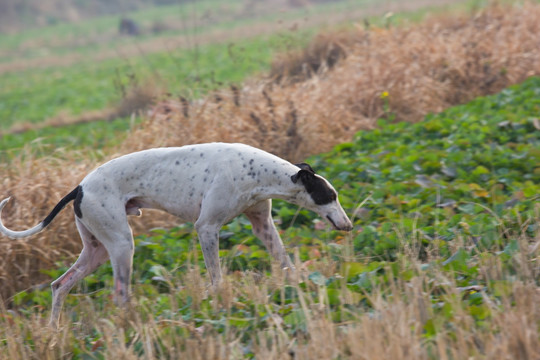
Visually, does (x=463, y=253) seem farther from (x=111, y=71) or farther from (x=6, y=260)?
(x=111, y=71)

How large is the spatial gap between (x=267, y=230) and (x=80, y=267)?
1.37 meters

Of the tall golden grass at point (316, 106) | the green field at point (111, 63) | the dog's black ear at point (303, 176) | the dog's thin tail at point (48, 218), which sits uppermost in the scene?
the dog's black ear at point (303, 176)

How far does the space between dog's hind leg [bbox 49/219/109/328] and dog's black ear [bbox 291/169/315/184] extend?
150 centimetres

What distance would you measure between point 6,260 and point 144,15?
4055cm

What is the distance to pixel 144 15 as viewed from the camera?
148ft

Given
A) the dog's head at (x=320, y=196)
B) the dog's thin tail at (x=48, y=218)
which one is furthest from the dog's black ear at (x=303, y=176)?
the dog's thin tail at (x=48, y=218)

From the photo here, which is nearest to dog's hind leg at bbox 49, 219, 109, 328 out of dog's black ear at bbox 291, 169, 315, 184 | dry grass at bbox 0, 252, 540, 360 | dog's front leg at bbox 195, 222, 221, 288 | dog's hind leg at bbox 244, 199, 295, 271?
dry grass at bbox 0, 252, 540, 360

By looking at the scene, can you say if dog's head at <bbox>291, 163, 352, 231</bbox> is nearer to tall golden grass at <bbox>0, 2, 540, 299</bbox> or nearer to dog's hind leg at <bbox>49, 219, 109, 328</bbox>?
dog's hind leg at <bbox>49, 219, 109, 328</bbox>

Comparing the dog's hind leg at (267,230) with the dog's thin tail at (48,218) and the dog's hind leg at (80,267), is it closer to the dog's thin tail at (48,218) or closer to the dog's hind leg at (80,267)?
the dog's hind leg at (80,267)

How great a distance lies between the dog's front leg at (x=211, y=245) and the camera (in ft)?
16.5

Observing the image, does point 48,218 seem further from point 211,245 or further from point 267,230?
point 267,230

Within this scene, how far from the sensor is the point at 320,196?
5070mm

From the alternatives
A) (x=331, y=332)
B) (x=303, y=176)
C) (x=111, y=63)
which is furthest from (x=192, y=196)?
(x=111, y=63)

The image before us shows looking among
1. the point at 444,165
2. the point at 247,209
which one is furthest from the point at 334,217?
the point at 444,165
